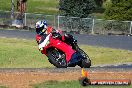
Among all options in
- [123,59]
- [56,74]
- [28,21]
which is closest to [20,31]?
[28,21]

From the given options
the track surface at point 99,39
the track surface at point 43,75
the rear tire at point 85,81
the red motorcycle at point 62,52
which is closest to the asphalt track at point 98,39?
the track surface at point 99,39

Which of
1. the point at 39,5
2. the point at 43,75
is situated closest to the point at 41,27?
the point at 43,75

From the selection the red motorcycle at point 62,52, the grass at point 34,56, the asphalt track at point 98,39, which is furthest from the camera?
the asphalt track at point 98,39

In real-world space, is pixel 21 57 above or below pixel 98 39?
above

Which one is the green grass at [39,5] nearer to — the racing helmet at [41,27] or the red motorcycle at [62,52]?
the red motorcycle at [62,52]

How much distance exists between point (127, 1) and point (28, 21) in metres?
8.64

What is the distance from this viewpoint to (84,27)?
40.1 m

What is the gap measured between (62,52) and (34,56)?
311 inches

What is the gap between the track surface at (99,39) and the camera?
31686 millimetres

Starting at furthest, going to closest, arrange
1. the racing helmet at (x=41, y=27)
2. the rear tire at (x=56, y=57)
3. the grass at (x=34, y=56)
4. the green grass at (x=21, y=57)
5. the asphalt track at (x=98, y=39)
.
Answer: the asphalt track at (x=98, y=39) < the grass at (x=34, y=56) < the green grass at (x=21, y=57) < the rear tire at (x=56, y=57) < the racing helmet at (x=41, y=27)

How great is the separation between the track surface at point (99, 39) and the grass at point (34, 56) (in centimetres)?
276

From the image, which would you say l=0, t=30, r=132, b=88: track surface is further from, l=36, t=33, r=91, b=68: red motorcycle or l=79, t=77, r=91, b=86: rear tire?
l=36, t=33, r=91, b=68: red motorcycle

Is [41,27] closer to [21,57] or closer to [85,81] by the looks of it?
[85,81]

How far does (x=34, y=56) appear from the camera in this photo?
963 inches
